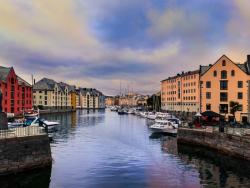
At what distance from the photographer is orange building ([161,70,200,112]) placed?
146m

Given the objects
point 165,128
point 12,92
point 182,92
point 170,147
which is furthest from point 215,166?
point 182,92

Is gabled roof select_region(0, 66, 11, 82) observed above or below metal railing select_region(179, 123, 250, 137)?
above

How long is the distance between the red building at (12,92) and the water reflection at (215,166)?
87388 millimetres

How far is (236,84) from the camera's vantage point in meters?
106

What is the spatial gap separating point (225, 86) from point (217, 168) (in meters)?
65.9

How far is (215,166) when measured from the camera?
46.6m

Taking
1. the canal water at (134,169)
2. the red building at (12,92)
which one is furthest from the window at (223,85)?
the red building at (12,92)

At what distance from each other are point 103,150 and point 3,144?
24.9 meters

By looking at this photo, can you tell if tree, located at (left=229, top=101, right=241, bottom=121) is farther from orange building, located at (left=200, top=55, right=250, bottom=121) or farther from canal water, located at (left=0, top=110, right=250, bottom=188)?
canal water, located at (left=0, top=110, right=250, bottom=188)

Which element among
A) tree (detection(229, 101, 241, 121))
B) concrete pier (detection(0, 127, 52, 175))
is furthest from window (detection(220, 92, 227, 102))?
concrete pier (detection(0, 127, 52, 175))

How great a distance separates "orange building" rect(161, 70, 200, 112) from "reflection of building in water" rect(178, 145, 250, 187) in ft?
257

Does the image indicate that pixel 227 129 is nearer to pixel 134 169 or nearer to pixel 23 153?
pixel 134 169

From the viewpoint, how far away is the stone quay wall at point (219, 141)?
48969 millimetres

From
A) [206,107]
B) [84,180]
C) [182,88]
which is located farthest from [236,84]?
[84,180]
